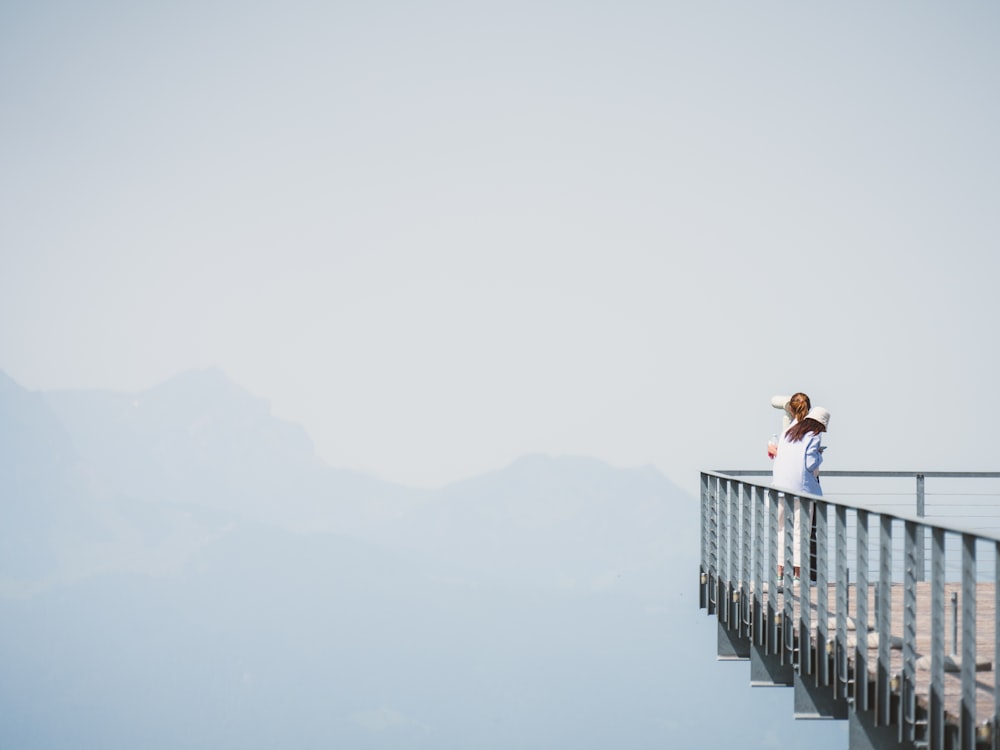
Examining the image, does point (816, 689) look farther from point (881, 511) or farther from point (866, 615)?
point (881, 511)

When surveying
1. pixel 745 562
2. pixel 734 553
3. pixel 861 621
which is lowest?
pixel 861 621

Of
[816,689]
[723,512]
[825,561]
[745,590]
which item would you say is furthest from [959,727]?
[723,512]

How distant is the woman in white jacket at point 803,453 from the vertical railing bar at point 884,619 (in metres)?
3.80

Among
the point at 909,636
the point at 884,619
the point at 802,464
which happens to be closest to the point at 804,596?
the point at 884,619

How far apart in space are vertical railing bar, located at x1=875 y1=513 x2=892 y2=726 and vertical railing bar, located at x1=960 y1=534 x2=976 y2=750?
1006 mm

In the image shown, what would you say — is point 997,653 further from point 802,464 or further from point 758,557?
point 802,464

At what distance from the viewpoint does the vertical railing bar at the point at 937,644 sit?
22.3ft

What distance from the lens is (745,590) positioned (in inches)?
467

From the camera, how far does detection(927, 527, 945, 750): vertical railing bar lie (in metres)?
6.79

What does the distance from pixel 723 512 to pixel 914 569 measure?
5162 mm

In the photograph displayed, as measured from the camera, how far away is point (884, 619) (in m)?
7.88

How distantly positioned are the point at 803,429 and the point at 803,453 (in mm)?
237

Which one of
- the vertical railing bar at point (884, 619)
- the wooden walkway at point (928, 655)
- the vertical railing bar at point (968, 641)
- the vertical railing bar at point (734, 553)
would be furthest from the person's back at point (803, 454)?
the vertical railing bar at point (968, 641)

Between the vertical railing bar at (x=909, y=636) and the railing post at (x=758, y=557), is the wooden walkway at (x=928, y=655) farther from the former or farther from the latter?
the railing post at (x=758, y=557)
